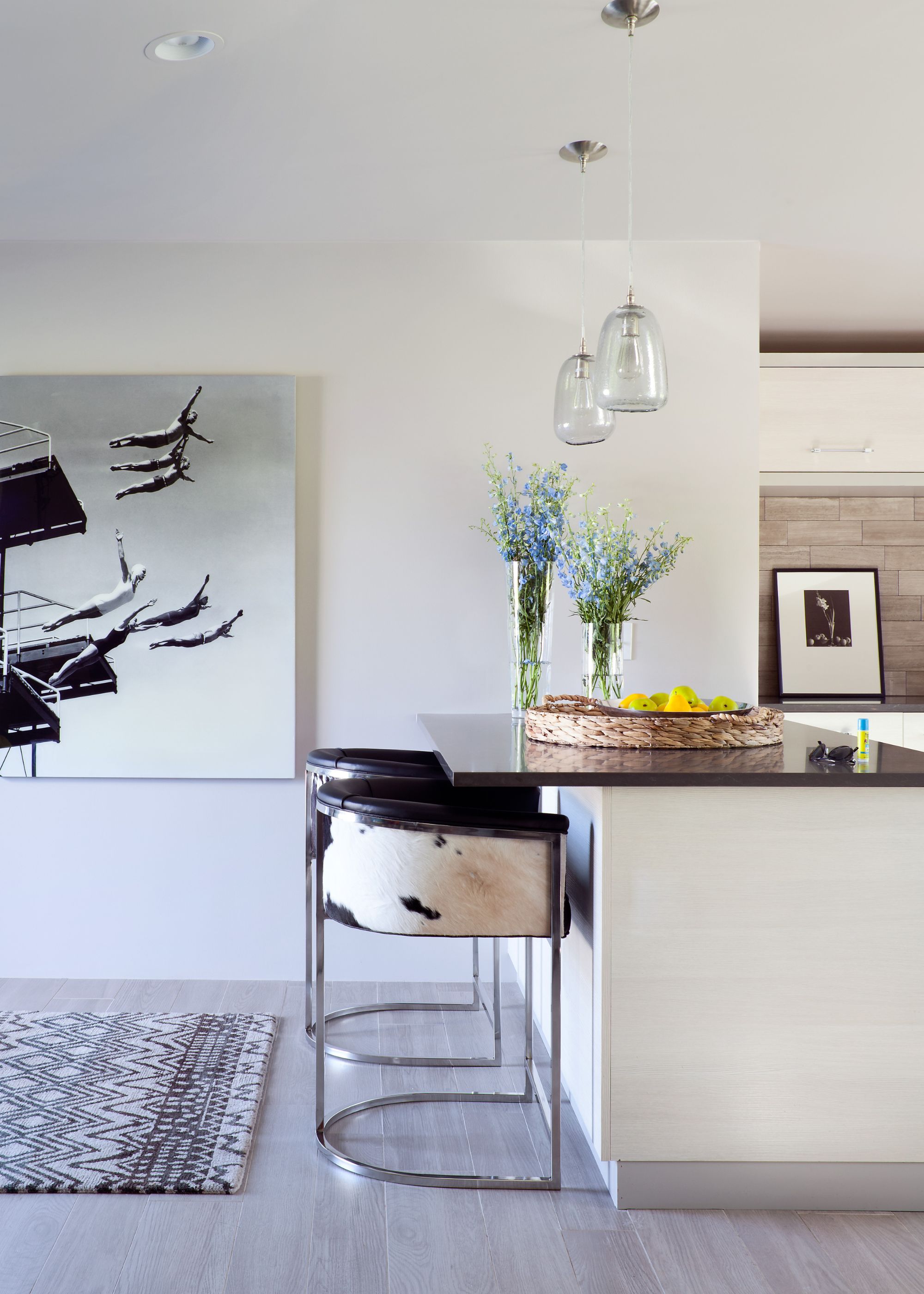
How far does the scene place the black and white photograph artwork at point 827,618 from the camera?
462cm

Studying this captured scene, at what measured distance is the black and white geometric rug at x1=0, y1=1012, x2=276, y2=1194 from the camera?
2.28 m

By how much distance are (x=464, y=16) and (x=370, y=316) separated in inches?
56.1

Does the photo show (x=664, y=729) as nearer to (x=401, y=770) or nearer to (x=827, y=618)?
(x=401, y=770)

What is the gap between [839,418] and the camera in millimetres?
4250

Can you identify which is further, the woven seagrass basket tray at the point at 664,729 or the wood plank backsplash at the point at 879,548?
the wood plank backsplash at the point at 879,548

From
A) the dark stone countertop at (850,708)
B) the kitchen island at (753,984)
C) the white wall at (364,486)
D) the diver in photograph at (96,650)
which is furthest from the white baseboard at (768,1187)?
the diver in photograph at (96,650)

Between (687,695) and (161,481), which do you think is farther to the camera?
(161,481)

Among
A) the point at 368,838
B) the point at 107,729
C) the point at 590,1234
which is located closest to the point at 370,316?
the point at 107,729

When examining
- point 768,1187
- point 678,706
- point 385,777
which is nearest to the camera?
point 768,1187

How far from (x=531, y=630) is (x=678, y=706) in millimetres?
864

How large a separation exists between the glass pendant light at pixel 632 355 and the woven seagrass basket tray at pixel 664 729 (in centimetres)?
71

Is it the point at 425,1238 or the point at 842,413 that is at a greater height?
the point at 842,413

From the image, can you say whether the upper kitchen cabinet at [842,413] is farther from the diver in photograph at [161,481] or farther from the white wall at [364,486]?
the diver in photograph at [161,481]

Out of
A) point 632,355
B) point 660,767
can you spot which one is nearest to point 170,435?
point 632,355
